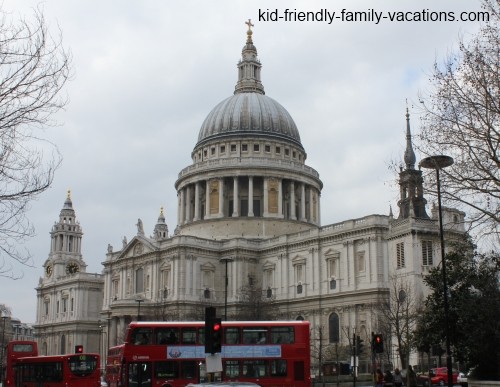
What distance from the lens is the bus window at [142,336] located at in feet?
125

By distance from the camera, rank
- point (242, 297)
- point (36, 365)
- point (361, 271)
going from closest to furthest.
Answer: point (36, 365)
point (361, 271)
point (242, 297)

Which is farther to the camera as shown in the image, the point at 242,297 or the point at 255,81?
the point at 255,81

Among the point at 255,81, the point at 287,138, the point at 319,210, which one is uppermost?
the point at 255,81

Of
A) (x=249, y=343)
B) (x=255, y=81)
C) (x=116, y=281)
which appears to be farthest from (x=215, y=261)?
(x=249, y=343)

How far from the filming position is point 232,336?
38.1 m

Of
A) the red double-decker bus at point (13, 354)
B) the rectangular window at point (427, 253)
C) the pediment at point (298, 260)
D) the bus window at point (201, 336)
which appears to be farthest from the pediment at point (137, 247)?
the bus window at point (201, 336)

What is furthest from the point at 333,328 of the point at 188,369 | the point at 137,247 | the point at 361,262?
Result: the point at 188,369

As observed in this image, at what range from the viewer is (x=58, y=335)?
12119 centimetres

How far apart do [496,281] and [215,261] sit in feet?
197

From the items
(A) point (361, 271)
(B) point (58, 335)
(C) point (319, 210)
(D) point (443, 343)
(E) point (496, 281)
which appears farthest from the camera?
(B) point (58, 335)

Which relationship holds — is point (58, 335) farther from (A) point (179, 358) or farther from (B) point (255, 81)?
(A) point (179, 358)

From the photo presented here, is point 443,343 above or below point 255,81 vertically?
below

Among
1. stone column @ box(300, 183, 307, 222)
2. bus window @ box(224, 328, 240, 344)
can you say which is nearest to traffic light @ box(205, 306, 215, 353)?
bus window @ box(224, 328, 240, 344)

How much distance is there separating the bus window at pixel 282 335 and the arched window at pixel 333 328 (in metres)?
44.2
